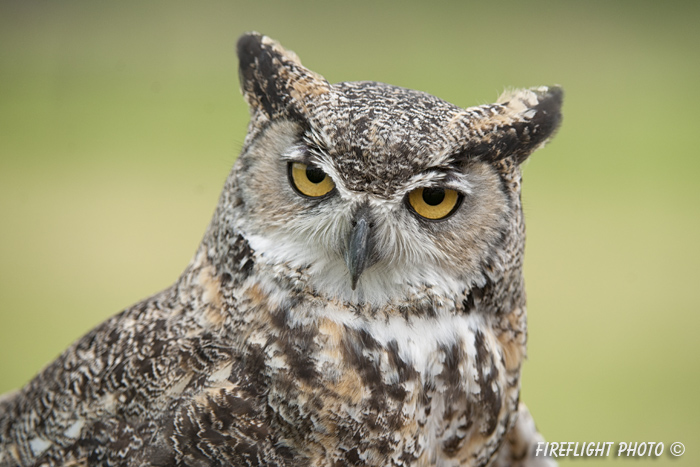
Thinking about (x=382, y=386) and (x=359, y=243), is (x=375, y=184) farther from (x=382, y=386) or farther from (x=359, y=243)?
(x=382, y=386)

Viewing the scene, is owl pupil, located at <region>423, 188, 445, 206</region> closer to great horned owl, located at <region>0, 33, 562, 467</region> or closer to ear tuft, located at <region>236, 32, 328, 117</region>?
great horned owl, located at <region>0, 33, 562, 467</region>

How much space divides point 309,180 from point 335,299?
0.20m

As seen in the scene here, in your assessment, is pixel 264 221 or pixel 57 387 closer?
pixel 264 221

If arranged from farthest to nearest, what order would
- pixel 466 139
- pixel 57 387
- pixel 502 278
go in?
1. pixel 57 387
2. pixel 502 278
3. pixel 466 139

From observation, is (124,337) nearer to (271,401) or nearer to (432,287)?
(271,401)

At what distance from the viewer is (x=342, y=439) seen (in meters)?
1.06

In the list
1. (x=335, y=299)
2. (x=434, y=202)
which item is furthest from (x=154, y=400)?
(x=434, y=202)

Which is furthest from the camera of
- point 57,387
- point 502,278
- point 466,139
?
point 57,387

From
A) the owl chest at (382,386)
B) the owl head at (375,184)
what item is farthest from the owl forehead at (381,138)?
the owl chest at (382,386)

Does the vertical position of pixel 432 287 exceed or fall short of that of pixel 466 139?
it falls short

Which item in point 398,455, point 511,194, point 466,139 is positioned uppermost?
point 466,139

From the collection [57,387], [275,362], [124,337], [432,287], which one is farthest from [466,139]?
[57,387]

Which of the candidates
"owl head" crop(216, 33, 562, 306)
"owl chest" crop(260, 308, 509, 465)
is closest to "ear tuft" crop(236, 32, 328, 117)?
"owl head" crop(216, 33, 562, 306)

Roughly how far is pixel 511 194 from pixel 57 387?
0.88 metres
